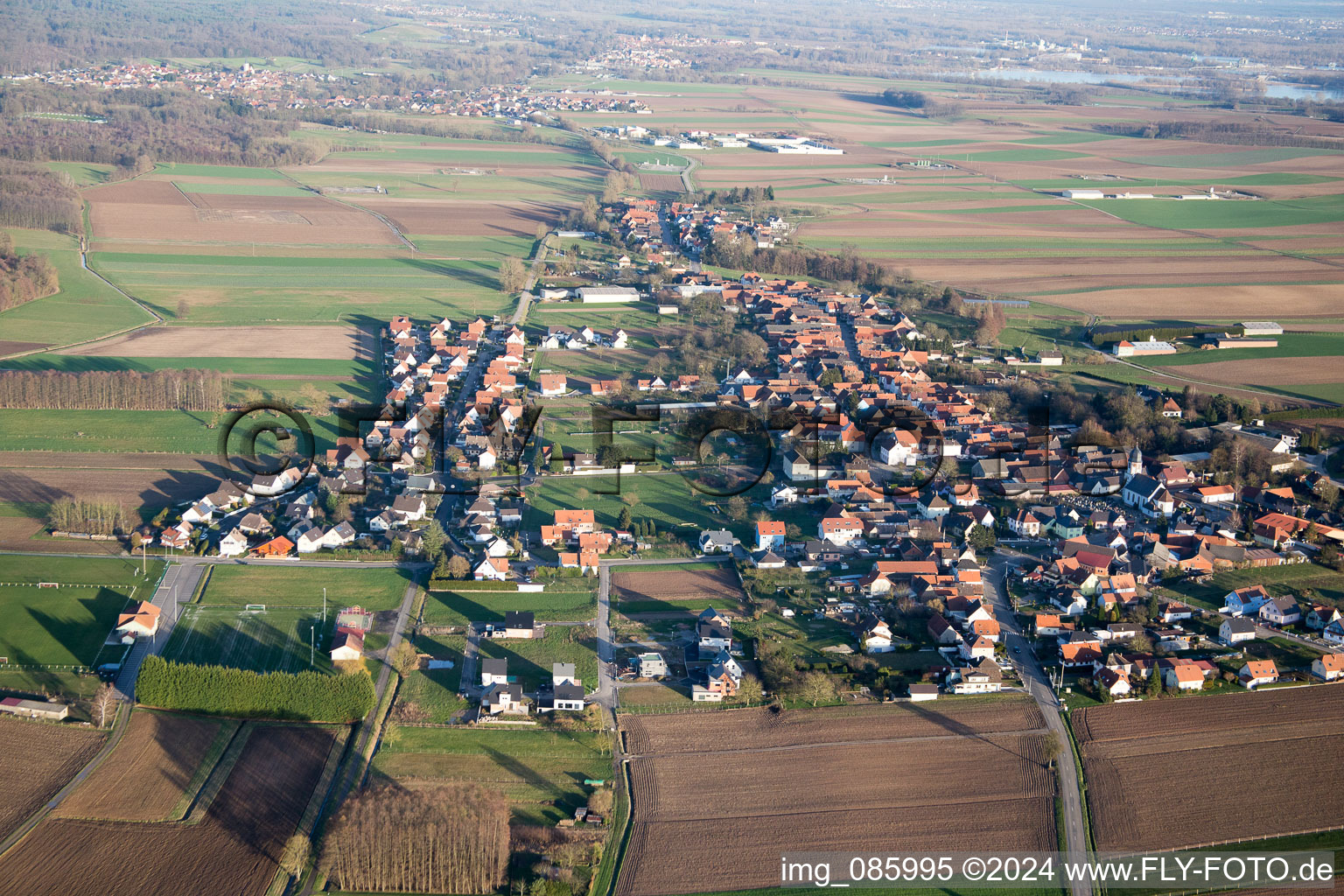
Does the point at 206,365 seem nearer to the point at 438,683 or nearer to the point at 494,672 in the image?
the point at 438,683

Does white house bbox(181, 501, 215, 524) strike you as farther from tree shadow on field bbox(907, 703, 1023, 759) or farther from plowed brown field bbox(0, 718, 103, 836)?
tree shadow on field bbox(907, 703, 1023, 759)

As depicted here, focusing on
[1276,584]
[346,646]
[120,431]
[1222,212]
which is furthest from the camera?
[1222,212]

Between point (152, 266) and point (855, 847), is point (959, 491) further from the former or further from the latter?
point (152, 266)

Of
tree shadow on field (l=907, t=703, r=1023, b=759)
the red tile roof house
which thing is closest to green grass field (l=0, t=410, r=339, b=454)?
the red tile roof house

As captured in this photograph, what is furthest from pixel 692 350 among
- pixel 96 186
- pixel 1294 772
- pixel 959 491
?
pixel 96 186

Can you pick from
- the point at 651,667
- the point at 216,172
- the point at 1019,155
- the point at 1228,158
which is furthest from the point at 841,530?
the point at 1228,158
